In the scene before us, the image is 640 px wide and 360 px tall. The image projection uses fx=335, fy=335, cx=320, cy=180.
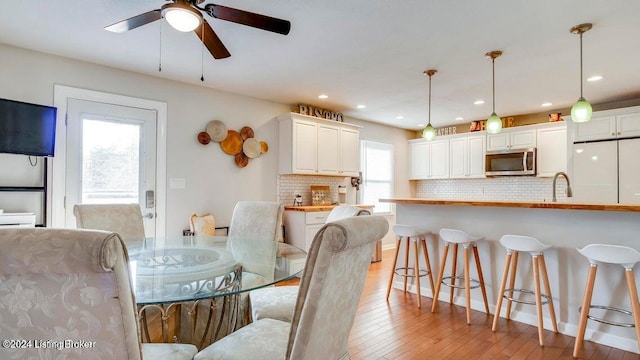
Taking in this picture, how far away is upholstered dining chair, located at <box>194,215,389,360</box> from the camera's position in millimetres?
1042

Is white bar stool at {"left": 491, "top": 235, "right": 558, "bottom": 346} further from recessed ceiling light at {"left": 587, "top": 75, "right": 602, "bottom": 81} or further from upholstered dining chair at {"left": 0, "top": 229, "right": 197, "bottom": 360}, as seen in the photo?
upholstered dining chair at {"left": 0, "top": 229, "right": 197, "bottom": 360}

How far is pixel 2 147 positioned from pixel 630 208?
4696mm

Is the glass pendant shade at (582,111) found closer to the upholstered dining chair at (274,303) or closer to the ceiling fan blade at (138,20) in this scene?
the upholstered dining chair at (274,303)

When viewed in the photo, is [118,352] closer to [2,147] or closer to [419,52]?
[2,147]

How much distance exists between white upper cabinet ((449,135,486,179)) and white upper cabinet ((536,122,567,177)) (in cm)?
86

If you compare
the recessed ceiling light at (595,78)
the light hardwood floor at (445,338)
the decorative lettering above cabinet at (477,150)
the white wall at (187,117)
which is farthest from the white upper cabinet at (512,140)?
the white wall at (187,117)

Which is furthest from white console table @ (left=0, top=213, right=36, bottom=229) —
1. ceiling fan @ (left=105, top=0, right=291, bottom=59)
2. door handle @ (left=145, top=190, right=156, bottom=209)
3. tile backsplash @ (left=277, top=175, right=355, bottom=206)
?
tile backsplash @ (left=277, top=175, right=355, bottom=206)

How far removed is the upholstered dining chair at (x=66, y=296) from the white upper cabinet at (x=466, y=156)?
608cm

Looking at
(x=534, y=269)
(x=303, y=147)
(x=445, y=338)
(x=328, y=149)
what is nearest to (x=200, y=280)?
(x=445, y=338)

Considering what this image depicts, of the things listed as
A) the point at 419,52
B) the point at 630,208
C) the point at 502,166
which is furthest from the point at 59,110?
the point at 502,166

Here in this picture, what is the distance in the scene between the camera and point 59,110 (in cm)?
314

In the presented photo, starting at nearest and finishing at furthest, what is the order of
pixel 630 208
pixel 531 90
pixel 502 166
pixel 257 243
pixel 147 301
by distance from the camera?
pixel 147 301, pixel 630 208, pixel 257 243, pixel 531 90, pixel 502 166

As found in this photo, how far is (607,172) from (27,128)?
6354 millimetres

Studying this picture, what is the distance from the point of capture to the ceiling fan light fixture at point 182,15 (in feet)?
5.48
